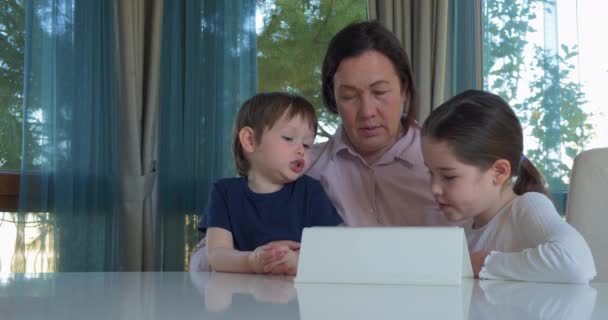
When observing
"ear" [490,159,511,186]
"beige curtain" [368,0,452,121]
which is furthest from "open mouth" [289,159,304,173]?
Answer: "beige curtain" [368,0,452,121]

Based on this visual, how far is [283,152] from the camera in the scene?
5.84 ft

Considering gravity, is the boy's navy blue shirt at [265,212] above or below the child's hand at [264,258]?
above

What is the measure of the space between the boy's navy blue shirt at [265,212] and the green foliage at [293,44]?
7.23 ft

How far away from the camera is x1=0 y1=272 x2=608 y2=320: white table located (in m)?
0.62

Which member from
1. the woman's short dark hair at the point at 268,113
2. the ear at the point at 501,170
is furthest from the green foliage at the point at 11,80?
the ear at the point at 501,170

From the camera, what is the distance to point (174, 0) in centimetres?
383

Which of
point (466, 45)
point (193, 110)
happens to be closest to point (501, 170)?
point (466, 45)

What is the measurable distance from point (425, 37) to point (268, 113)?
2.13 meters

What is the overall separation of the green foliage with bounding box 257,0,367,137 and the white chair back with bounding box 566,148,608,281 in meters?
2.47

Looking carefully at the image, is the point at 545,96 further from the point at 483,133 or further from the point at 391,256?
the point at 391,256

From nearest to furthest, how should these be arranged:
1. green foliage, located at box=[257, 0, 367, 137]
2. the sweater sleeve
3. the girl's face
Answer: the sweater sleeve, the girl's face, green foliage, located at box=[257, 0, 367, 137]

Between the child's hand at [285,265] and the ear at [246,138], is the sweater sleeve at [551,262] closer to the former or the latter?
the child's hand at [285,265]

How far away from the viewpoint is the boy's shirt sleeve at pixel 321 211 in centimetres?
177

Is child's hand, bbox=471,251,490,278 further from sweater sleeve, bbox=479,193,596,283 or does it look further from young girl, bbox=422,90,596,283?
young girl, bbox=422,90,596,283
